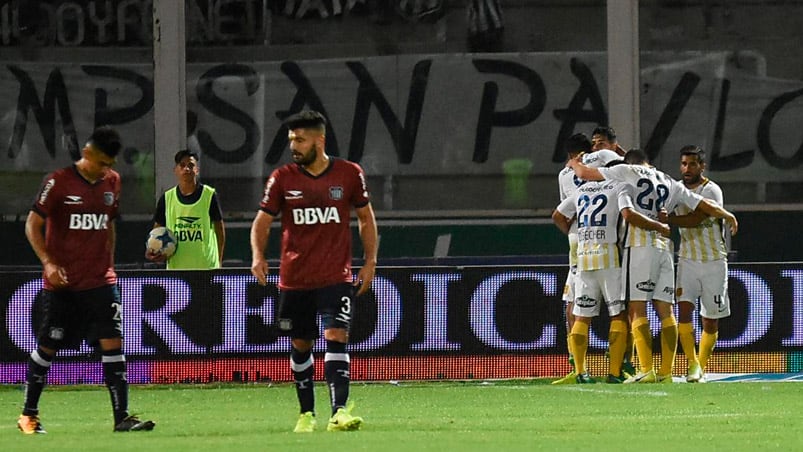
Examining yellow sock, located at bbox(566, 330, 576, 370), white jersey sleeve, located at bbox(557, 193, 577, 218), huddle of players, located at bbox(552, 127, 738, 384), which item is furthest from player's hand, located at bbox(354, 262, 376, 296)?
white jersey sleeve, located at bbox(557, 193, 577, 218)

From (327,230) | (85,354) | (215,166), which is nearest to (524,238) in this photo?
(215,166)

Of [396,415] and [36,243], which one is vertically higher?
[36,243]

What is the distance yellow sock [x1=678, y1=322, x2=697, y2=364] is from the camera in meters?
14.8

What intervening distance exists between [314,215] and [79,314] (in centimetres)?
160

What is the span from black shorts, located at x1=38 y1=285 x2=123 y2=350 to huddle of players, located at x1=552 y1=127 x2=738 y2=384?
5234mm

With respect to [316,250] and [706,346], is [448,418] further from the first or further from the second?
[706,346]

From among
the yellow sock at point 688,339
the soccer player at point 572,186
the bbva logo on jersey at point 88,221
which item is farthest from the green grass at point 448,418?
the bbva logo on jersey at point 88,221

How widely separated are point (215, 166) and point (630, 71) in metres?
5.65

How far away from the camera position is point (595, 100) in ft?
75.2

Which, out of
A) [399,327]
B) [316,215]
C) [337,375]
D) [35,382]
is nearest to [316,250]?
[316,215]

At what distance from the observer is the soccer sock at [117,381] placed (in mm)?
10289

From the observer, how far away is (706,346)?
1487 centimetres

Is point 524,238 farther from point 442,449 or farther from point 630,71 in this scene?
point 442,449

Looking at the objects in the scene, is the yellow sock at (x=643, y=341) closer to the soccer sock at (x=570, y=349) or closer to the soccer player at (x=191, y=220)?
the soccer sock at (x=570, y=349)
